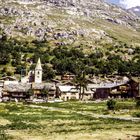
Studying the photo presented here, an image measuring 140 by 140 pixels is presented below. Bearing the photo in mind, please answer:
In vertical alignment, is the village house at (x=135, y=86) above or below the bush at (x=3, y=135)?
above

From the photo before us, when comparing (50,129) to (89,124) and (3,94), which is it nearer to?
(89,124)

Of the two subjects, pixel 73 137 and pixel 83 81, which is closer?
pixel 73 137

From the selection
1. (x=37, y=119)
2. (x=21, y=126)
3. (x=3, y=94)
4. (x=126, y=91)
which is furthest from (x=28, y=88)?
(x=21, y=126)

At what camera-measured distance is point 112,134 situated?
55.8 metres

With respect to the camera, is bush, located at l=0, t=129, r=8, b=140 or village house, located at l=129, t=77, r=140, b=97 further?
village house, located at l=129, t=77, r=140, b=97

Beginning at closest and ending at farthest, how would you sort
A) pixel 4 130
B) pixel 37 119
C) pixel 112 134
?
pixel 112 134, pixel 4 130, pixel 37 119

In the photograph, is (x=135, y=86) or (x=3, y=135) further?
(x=135, y=86)

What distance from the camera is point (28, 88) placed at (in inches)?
7805

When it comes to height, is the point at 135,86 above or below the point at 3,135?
above

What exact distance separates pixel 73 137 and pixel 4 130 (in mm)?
12096

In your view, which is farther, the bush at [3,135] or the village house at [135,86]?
the village house at [135,86]

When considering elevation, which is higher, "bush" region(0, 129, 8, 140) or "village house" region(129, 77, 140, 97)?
"village house" region(129, 77, 140, 97)

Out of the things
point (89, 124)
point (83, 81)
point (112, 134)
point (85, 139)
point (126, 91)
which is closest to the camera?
point (85, 139)

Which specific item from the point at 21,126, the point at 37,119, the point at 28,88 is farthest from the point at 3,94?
the point at 21,126
